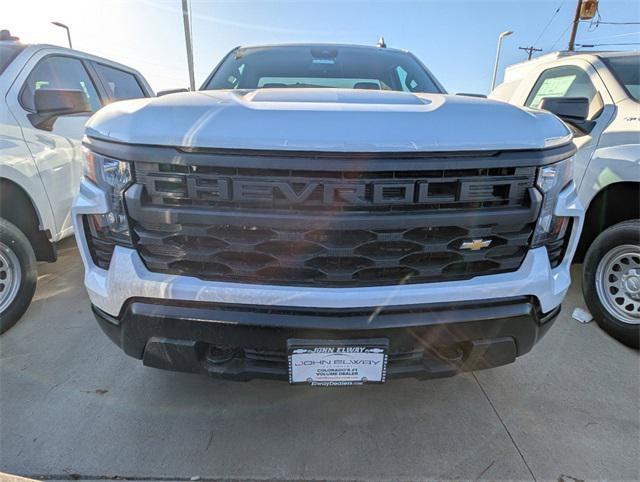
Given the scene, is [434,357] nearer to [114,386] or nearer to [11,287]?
[114,386]

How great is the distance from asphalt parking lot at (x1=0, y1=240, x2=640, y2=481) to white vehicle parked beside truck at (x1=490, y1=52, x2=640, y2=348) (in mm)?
474

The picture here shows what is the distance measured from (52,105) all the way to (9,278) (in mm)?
1367

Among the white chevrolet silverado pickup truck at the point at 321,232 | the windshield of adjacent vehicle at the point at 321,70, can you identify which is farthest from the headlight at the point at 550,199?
the windshield of adjacent vehicle at the point at 321,70

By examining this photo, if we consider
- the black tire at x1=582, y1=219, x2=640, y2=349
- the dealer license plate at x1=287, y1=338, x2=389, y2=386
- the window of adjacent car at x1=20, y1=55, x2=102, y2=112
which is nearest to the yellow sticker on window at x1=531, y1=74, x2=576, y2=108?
the black tire at x1=582, y1=219, x2=640, y2=349

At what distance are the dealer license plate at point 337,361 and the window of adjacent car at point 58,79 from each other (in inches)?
118

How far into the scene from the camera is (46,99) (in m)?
2.94

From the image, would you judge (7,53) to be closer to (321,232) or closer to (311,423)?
(321,232)

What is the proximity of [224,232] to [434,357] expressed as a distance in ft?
3.37

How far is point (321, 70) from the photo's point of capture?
114 inches

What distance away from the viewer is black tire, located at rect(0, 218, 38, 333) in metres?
2.74

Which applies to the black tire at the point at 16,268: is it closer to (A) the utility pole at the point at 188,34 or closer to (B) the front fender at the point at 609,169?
(B) the front fender at the point at 609,169

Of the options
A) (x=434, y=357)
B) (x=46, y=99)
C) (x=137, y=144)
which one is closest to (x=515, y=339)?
(x=434, y=357)

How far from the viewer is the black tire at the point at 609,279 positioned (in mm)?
2713

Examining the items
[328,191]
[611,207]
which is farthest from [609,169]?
[328,191]
